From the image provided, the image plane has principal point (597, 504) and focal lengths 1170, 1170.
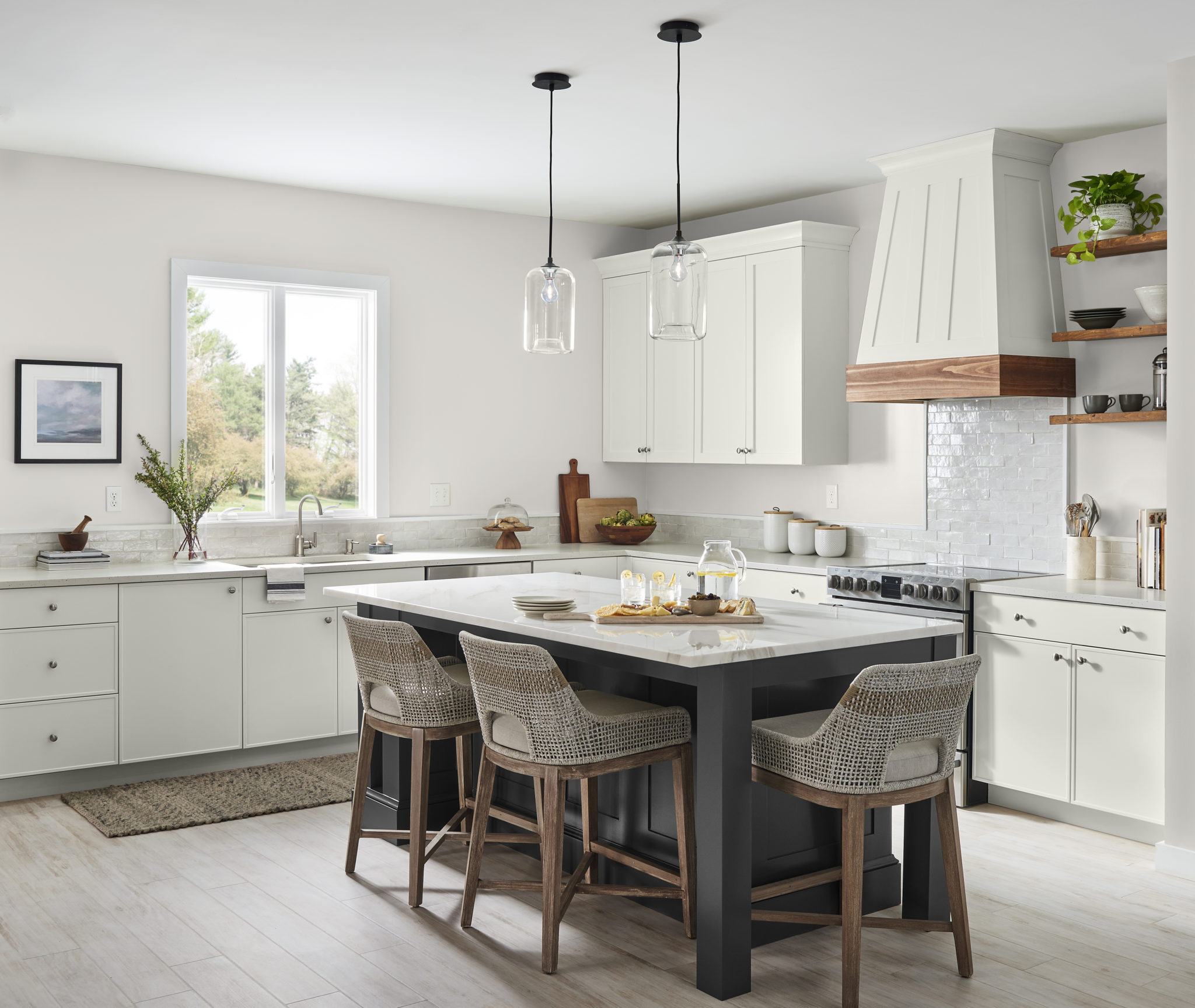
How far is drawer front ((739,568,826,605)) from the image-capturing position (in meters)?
5.18

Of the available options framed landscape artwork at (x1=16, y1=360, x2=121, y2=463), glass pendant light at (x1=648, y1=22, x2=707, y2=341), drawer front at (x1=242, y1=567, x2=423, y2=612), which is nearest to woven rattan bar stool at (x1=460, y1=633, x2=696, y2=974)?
glass pendant light at (x1=648, y1=22, x2=707, y2=341)

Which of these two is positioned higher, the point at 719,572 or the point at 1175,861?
the point at 719,572

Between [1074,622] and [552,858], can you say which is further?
[1074,622]

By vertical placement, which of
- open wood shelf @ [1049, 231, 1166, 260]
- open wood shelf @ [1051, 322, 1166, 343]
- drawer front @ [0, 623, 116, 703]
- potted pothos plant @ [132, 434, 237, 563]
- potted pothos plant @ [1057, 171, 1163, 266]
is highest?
potted pothos plant @ [1057, 171, 1163, 266]

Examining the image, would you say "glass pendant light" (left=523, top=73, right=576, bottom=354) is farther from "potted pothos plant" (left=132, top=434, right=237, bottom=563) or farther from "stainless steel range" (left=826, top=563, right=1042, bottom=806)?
"potted pothos plant" (left=132, top=434, right=237, bottom=563)

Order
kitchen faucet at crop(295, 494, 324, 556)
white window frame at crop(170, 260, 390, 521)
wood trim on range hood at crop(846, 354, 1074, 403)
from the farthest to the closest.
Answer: kitchen faucet at crop(295, 494, 324, 556) < white window frame at crop(170, 260, 390, 521) < wood trim on range hood at crop(846, 354, 1074, 403)

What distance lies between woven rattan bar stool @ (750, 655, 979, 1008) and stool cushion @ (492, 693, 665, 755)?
1.24 ft

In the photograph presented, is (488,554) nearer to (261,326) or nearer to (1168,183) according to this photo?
(261,326)

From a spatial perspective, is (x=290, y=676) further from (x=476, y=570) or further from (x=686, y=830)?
(x=686, y=830)

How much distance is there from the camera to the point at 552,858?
3066 millimetres

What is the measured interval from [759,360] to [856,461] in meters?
0.70

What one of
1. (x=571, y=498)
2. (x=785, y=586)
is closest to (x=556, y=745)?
(x=785, y=586)

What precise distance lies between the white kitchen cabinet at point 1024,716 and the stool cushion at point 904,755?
152 centimetres

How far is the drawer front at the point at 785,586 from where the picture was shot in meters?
5.18
